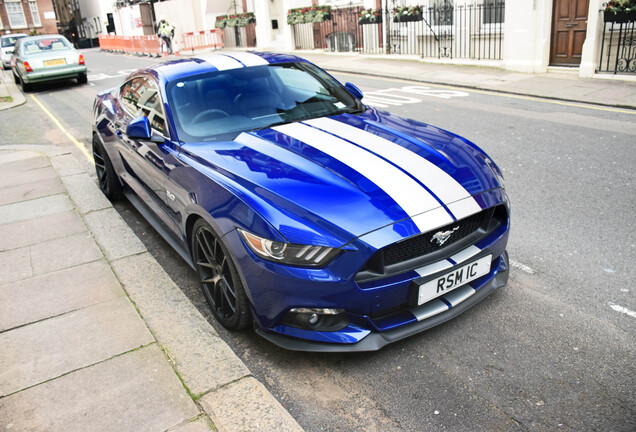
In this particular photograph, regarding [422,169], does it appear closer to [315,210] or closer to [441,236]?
[441,236]

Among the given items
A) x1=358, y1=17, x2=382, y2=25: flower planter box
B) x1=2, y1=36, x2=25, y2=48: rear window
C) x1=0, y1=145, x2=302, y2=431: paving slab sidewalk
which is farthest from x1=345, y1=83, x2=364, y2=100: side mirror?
x1=2, y1=36, x2=25, y2=48: rear window

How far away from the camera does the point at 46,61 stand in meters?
16.5

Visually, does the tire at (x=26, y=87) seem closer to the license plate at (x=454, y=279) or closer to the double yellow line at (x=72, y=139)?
the double yellow line at (x=72, y=139)

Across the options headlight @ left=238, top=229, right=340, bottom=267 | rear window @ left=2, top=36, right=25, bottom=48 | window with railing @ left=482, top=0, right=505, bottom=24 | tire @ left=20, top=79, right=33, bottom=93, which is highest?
rear window @ left=2, top=36, right=25, bottom=48

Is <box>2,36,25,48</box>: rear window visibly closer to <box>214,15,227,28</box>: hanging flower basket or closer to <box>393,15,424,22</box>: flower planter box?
<box>214,15,227,28</box>: hanging flower basket

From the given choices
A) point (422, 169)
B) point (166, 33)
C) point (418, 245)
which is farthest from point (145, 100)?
point (166, 33)

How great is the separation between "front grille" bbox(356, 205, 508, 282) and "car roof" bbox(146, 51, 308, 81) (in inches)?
94.1

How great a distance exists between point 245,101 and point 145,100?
0.99m

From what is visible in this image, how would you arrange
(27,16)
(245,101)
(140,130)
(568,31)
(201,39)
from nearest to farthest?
(140,130), (245,101), (568,31), (201,39), (27,16)

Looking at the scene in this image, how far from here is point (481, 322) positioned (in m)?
3.37

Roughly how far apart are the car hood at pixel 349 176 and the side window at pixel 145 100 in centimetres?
55

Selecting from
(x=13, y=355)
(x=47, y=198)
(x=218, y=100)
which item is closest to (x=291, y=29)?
(x=47, y=198)

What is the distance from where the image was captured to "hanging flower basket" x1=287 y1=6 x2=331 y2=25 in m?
22.2

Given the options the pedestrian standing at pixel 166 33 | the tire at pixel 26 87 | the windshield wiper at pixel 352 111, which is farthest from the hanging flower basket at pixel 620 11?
the pedestrian standing at pixel 166 33
